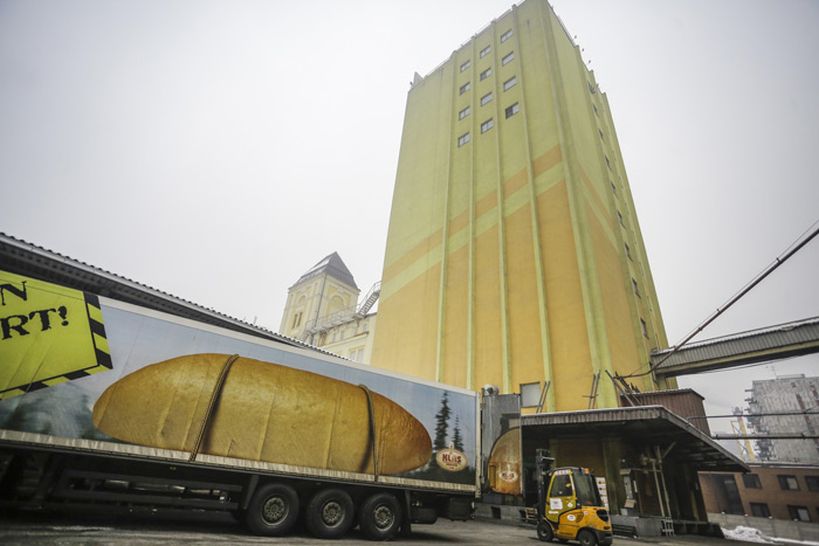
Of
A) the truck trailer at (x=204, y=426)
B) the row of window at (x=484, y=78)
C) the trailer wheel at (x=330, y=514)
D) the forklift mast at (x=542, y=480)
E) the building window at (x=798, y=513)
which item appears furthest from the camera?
the building window at (x=798, y=513)

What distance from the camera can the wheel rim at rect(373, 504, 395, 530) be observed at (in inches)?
322

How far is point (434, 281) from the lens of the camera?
26.5 meters

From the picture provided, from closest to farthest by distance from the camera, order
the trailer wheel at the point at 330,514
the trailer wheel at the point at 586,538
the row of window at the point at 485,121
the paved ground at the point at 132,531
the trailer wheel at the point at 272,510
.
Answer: the paved ground at the point at 132,531 → the trailer wheel at the point at 272,510 → the trailer wheel at the point at 330,514 → the trailer wheel at the point at 586,538 → the row of window at the point at 485,121

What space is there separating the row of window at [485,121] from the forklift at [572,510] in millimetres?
24282

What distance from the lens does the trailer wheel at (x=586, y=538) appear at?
9328 millimetres

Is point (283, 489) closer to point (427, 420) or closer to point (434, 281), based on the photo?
point (427, 420)

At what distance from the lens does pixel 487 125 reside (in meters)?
29.6

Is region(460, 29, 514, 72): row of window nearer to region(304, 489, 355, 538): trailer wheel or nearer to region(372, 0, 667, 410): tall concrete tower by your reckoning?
region(372, 0, 667, 410): tall concrete tower

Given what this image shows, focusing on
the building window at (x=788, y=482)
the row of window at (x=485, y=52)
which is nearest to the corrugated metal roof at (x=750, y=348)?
the row of window at (x=485, y=52)

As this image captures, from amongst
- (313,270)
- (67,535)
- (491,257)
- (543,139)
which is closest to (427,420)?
(67,535)

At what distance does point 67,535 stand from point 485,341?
18.2 meters

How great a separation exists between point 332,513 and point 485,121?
93.0 ft

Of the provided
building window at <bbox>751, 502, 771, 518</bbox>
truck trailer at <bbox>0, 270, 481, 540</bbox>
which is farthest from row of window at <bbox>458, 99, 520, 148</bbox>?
building window at <bbox>751, 502, 771, 518</bbox>

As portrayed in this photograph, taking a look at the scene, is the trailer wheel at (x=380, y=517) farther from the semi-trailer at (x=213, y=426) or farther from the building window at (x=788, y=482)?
the building window at (x=788, y=482)
